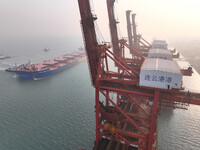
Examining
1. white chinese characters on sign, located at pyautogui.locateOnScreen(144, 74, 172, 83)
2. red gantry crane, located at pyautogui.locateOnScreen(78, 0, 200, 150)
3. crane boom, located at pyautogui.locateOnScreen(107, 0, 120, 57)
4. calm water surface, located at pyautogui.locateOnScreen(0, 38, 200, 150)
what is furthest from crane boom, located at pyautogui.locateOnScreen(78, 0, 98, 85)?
calm water surface, located at pyautogui.locateOnScreen(0, 38, 200, 150)

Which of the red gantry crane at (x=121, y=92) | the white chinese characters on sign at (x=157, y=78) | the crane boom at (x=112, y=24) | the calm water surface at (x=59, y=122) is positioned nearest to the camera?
the white chinese characters on sign at (x=157, y=78)

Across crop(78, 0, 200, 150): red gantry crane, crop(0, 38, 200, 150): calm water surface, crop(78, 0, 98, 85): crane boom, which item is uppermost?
crop(78, 0, 98, 85): crane boom

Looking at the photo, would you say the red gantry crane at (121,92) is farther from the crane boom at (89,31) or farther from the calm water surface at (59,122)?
the calm water surface at (59,122)

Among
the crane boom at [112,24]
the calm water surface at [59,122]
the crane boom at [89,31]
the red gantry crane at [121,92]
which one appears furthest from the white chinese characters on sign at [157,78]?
the crane boom at [112,24]

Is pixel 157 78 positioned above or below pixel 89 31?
below

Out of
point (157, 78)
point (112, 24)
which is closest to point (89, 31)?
point (157, 78)

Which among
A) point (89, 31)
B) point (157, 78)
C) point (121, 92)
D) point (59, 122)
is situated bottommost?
point (59, 122)

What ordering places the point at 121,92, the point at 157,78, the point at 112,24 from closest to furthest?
the point at 157,78 < the point at 121,92 < the point at 112,24

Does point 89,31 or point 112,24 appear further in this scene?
point 112,24

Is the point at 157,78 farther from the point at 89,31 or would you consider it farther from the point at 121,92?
the point at 89,31

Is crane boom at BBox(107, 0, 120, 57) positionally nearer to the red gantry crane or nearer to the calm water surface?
the red gantry crane

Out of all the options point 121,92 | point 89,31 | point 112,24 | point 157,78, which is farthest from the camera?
point 112,24

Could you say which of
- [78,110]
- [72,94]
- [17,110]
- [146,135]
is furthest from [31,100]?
[146,135]
